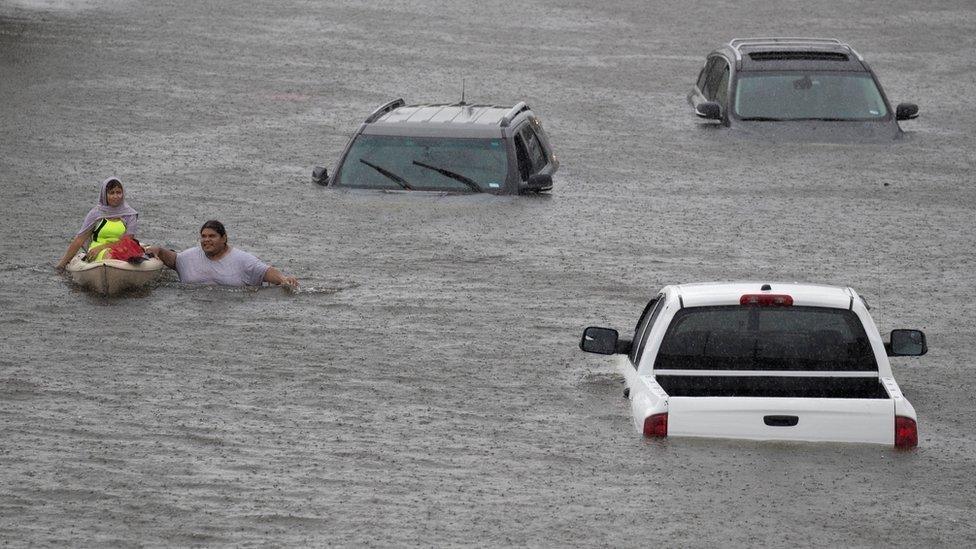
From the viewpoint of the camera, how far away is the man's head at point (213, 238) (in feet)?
60.0

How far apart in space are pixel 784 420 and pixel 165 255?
9.00 metres

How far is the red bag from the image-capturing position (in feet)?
60.8

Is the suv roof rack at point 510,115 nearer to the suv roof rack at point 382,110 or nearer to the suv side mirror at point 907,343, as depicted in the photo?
the suv roof rack at point 382,110

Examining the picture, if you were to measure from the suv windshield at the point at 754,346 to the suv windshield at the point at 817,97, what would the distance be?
1370cm

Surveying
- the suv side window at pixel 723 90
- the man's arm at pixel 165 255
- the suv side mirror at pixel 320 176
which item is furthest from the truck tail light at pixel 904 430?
the suv side window at pixel 723 90

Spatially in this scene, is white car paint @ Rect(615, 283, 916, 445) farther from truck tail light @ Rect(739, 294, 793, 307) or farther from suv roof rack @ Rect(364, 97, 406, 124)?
suv roof rack @ Rect(364, 97, 406, 124)

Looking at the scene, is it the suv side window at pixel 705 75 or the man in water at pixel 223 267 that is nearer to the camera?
the man in water at pixel 223 267

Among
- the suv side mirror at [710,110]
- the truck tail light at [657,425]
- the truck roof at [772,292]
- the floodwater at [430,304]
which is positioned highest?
the truck roof at [772,292]

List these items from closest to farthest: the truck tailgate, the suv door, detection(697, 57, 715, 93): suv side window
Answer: the truck tailgate → the suv door → detection(697, 57, 715, 93): suv side window

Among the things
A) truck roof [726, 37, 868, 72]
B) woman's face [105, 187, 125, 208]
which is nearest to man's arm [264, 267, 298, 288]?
woman's face [105, 187, 125, 208]

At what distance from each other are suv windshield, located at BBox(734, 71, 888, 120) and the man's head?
9595 millimetres

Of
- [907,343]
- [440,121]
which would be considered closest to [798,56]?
[440,121]

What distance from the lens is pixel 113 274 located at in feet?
60.5

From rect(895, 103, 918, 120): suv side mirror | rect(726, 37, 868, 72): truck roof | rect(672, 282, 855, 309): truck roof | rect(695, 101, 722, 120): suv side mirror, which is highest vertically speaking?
rect(672, 282, 855, 309): truck roof
